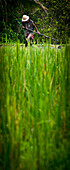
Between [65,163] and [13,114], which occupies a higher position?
[13,114]

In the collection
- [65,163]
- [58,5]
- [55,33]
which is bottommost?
[65,163]

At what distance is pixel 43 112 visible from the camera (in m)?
0.55

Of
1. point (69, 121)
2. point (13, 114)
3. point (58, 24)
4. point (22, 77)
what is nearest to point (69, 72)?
point (22, 77)

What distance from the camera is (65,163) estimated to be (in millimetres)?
466

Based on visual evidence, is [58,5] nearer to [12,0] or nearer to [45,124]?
[12,0]

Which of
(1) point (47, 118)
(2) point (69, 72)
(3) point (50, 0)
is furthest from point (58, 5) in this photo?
(1) point (47, 118)

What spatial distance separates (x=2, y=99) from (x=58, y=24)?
645cm

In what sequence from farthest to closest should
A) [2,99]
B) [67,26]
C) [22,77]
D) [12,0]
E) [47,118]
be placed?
[67,26] → [12,0] → [22,77] → [2,99] → [47,118]

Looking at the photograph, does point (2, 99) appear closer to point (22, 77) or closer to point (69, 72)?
point (22, 77)

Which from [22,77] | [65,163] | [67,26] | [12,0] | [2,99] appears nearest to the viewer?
[65,163]

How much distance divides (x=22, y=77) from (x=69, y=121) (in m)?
0.39

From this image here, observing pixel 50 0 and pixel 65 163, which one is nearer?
pixel 65 163

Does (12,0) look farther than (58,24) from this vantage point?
No

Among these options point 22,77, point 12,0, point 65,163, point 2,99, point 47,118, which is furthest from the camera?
point 12,0
